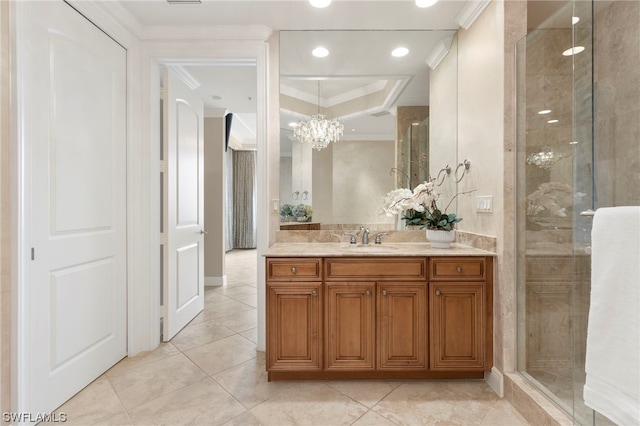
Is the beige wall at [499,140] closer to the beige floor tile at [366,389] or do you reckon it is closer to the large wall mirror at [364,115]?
the large wall mirror at [364,115]

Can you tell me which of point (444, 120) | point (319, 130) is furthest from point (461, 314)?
point (319, 130)

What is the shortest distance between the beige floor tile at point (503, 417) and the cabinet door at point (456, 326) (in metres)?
0.23

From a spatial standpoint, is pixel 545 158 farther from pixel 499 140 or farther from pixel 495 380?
pixel 495 380

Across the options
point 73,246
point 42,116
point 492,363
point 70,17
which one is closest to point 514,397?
point 492,363

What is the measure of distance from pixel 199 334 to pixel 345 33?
118 inches

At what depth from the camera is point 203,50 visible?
252 cm

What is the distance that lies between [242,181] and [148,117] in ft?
18.1

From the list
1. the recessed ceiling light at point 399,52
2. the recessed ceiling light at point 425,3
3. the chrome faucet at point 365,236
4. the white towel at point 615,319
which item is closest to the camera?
the white towel at point 615,319

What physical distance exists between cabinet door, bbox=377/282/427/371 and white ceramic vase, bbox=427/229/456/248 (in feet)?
1.44

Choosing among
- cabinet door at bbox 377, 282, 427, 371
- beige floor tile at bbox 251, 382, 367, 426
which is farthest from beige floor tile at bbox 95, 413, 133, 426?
cabinet door at bbox 377, 282, 427, 371

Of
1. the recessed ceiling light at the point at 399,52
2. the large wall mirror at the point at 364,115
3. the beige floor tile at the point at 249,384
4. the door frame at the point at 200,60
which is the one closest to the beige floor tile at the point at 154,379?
the beige floor tile at the point at 249,384

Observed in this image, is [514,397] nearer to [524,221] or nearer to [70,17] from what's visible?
[524,221]

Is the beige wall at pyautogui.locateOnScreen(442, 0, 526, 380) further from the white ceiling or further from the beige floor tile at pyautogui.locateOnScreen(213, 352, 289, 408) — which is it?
the beige floor tile at pyautogui.locateOnScreen(213, 352, 289, 408)

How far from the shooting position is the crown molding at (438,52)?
2.54m
